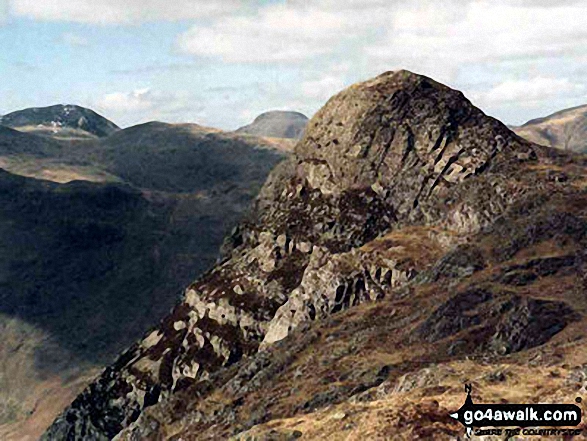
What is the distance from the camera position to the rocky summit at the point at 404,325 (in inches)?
3423

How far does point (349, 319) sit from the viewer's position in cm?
14988

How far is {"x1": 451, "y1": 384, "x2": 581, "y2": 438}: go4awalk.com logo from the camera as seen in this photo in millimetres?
64000

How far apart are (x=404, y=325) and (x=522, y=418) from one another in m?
67.3

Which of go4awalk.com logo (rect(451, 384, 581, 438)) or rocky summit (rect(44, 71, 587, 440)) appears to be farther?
rocky summit (rect(44, 71, 587, 440))

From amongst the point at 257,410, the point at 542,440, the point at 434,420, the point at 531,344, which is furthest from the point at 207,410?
the point at 542,440

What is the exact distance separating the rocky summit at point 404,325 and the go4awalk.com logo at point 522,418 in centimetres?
233

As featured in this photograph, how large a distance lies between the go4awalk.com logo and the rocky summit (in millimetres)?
2326

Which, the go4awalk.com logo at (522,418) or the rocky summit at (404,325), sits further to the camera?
the rocky summit at (404,325)

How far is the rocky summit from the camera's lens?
285 ft

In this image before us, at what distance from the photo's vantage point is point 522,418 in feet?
219

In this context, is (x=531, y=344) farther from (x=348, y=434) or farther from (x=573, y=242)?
(x=348, y=434)

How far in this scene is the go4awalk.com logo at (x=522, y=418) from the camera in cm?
6400

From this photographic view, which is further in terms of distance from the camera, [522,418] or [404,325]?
[404,325]

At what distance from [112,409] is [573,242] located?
13152cm
